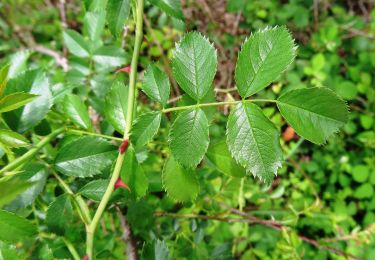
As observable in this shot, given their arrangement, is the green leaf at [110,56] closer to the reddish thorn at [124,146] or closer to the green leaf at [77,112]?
the green leaf at [77,112]

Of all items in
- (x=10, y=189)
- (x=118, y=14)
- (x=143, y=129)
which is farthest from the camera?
(x=118, y=14)

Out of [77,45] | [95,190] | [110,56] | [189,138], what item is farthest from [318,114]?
[77,45]

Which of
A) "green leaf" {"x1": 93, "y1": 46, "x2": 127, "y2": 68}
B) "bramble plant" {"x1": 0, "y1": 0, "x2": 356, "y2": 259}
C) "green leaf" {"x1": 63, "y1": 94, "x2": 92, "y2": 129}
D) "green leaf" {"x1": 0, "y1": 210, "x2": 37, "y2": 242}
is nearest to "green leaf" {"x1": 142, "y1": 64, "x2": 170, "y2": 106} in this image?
"bramble plant" {"x1": 0, "y1": 0, "x2": 356, "y2": 259}

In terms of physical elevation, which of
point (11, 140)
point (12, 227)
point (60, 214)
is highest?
point (11, 140)

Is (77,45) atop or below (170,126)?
below

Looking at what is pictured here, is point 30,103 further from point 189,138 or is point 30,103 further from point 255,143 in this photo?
point 255,143

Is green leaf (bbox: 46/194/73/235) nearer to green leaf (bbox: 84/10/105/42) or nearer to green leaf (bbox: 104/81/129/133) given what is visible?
green leaf (bbox: 104/81/129/133)

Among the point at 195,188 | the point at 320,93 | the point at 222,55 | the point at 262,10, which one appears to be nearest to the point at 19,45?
the point at 222,55

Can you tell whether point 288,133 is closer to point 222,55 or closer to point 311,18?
point 222,55
